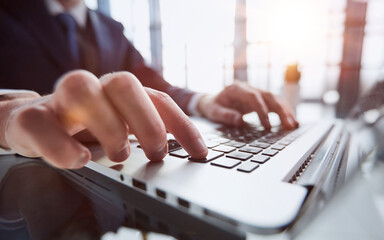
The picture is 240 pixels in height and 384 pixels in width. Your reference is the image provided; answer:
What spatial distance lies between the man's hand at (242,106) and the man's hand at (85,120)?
0.34 m

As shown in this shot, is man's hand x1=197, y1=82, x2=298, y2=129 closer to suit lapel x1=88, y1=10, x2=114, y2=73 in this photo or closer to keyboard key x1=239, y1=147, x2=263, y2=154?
keyboard key x1=239, y1=147, x2=263, y2=154

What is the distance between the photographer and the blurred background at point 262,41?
40 cm

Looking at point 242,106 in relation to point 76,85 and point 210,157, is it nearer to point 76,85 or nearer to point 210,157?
point 210,157

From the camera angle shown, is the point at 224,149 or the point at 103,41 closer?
the point at 224,149

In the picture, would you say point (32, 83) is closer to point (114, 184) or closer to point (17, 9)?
point (17, 9)

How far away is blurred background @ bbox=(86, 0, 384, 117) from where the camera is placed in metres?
0.40

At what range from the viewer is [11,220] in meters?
0.25

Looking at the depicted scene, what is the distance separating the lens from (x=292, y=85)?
2.92 ft

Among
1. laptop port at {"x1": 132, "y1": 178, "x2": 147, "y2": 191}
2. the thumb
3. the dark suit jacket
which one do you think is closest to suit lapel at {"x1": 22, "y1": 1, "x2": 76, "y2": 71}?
the dark suit jacket

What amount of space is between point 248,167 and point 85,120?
0.17 metres

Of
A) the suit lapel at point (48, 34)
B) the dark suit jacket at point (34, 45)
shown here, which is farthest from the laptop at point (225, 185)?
the suit lapel at point (48, 34)

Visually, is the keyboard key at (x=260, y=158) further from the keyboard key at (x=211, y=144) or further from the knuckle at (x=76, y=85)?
the knuckle at (x=76, y=85)

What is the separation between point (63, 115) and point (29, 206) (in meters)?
0.16

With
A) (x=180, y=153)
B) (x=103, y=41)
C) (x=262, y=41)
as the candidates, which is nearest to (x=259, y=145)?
(x=180, y=153)
